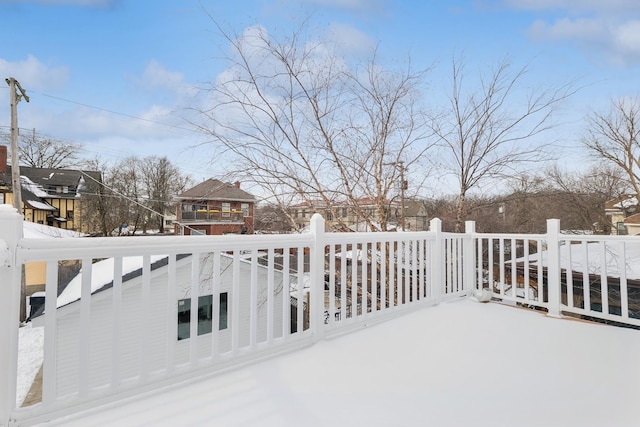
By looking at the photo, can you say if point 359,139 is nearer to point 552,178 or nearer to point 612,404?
point 612,404

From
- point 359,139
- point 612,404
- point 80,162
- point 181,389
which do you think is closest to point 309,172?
point 359,139

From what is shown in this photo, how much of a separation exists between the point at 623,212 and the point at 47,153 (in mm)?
18979

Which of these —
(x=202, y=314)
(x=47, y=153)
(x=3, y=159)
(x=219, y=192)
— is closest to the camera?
(x=219, y=192)

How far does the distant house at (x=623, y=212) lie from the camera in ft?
36.0

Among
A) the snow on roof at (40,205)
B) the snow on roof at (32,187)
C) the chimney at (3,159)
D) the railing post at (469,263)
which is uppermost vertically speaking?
the chimney at (3,159)

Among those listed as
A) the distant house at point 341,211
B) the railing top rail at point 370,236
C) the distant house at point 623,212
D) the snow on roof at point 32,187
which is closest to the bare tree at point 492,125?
the distant house at point 341,211

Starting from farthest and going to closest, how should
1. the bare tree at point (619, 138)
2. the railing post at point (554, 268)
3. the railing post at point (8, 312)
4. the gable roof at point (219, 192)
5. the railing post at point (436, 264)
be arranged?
1. the bare tree at point (619, 138)
2. the gable roof at point (219, 192)
3. the railing post at point (436, 264)
4. the railing post at point (554, 268)
5. the railing post at point (8, 312)

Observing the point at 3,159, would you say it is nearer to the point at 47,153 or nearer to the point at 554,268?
the point at 47,153

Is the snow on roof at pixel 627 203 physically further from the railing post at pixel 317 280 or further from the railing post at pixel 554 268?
the railing post at pixel 317 280

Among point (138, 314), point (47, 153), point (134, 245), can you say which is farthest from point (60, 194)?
point (134, 245)

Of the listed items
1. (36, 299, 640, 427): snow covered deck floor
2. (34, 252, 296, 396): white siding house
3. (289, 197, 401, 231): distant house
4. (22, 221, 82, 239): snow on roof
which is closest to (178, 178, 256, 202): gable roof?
(289, 197, 401, 231): distant house

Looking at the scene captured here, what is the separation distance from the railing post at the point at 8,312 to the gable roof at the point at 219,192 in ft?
12.1

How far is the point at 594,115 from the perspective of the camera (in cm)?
1112

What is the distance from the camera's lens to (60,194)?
340 inches
